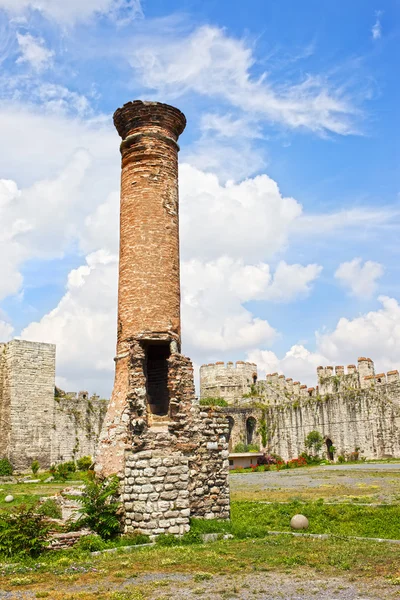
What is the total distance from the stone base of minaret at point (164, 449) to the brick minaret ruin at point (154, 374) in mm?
19

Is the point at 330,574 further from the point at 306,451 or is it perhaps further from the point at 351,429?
the point at 306,451

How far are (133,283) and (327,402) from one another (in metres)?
32.1

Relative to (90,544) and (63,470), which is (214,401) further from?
(90,544)

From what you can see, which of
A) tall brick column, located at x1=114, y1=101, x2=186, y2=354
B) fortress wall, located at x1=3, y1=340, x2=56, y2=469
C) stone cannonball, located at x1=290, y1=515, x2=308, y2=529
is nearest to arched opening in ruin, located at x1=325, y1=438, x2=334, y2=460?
fortress wall, located at x1=3, y1=340, x2=56, y2=469

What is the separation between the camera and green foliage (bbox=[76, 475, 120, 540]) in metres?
11.3

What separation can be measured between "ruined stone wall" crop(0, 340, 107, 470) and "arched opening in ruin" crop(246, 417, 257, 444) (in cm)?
1569

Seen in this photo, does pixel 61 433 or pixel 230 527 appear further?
pixel 61 433

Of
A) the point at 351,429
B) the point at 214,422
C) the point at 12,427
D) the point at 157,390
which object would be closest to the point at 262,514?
the point at 214,422

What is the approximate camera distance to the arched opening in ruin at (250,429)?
1963 inches

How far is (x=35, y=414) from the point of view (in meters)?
36.3

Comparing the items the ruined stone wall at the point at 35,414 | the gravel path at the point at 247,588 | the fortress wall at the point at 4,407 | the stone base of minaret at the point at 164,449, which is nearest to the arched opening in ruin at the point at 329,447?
the ruined stone wall at the point at 35,414

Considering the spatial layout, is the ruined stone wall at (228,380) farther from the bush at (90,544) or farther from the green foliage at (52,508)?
the bush at (90,544)

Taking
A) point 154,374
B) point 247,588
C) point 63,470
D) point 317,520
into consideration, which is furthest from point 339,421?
point 247,588

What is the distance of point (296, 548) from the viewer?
9922mm
